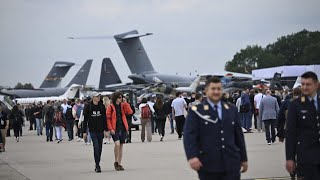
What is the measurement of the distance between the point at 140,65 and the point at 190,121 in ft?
275

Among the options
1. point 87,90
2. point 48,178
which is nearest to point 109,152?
point 48,178

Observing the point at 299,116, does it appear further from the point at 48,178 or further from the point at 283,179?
the point at 48,178

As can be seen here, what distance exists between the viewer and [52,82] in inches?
4688

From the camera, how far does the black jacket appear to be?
1605cm

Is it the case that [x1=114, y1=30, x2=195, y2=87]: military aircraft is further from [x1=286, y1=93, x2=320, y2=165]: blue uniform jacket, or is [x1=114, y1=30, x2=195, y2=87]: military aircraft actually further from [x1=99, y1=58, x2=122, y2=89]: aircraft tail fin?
[x1=286, y1=93, x2=320, y2=165]: blue uniform jacket

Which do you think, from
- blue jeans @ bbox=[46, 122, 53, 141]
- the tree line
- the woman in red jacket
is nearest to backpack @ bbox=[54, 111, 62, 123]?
blue jeans @ bbox=[46, 122, 53, 141]

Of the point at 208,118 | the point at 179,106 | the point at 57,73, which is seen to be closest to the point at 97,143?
the point at 208,118

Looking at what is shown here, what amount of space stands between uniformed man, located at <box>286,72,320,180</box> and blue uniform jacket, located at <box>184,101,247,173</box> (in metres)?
0.78

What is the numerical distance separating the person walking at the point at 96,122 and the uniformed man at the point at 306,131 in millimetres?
7888

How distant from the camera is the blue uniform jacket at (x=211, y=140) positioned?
7.93 m

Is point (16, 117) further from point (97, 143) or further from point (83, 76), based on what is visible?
point (83, 76)

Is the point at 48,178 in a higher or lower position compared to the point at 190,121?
→ lower

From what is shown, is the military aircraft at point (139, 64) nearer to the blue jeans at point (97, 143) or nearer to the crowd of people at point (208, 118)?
the crowd of people at point (208, 118)

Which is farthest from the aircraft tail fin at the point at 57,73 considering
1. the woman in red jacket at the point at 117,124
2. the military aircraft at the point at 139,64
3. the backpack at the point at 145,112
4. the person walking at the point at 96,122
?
the person walking at the point at 96,122
